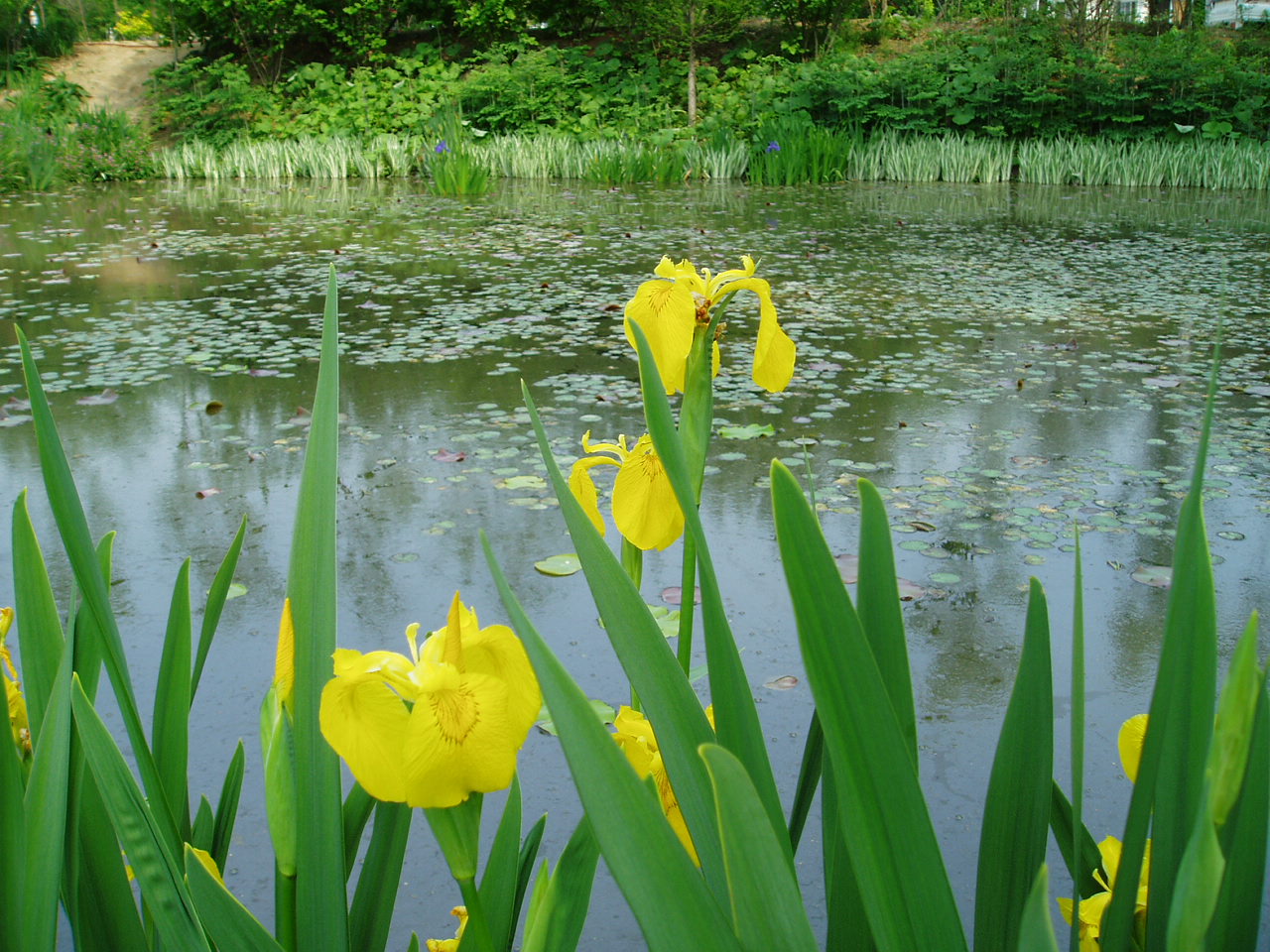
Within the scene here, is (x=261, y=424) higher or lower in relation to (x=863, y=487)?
lower

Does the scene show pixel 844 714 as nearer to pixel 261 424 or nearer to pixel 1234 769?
pixel 1234 769

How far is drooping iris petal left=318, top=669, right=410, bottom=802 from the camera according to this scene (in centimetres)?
47

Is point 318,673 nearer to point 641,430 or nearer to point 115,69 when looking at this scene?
point 641,430

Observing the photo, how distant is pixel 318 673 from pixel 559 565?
6.21 feet

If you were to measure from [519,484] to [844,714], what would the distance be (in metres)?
2.59

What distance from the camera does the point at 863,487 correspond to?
51cm

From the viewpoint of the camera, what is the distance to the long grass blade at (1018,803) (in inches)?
22.5

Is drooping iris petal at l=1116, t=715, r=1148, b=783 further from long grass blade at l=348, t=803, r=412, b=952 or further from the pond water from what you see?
long grass blade at l=348, t=803, r=412, b=952

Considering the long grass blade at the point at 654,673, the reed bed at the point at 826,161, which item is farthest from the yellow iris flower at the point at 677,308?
the reed bed at the point at 826,161

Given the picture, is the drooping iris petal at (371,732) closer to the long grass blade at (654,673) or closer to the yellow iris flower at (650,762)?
the long grass blade at (654,673)

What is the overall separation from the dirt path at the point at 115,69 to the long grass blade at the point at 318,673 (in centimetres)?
1624

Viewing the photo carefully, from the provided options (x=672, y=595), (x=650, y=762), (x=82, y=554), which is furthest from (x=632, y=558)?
(x=672, y=595)

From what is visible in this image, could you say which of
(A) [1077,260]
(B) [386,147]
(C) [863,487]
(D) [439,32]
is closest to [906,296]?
(A) [1077,260]

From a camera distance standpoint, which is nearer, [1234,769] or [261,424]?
[1234,769]
